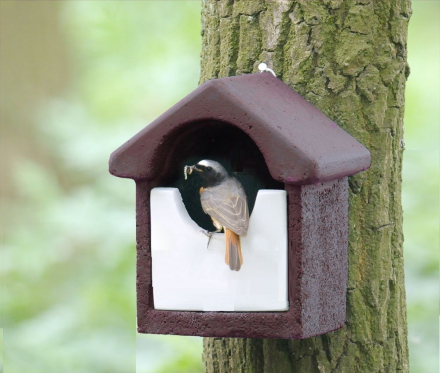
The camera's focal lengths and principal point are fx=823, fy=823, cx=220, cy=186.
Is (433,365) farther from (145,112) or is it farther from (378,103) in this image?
(145,112)

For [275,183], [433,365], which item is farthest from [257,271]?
[433,365]

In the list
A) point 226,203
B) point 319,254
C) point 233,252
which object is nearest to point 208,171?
point 226,203

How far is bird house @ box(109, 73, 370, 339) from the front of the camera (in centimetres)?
240

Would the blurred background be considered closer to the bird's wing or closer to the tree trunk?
the tree trunk

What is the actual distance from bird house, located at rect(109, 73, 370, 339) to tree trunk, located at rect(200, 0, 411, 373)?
0.10m

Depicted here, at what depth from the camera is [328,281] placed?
2.59 m

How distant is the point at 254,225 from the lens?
2447 millimetres

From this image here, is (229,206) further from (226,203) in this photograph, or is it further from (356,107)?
(356,107)

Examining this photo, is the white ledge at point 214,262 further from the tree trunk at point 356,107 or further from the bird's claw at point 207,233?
the tree trunk at point 356,107

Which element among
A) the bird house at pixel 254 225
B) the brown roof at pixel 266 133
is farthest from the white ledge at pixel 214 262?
the brown roof at pixel 266 133

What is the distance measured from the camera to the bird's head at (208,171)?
2.58 meters

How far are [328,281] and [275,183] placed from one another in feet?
1.32

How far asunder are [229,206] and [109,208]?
5.36 ft

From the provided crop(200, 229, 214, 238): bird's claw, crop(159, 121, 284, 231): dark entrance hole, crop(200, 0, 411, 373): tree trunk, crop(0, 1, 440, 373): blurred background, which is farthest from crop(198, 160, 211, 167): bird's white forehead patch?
crop(0, 1, 440, 373): blurred background
